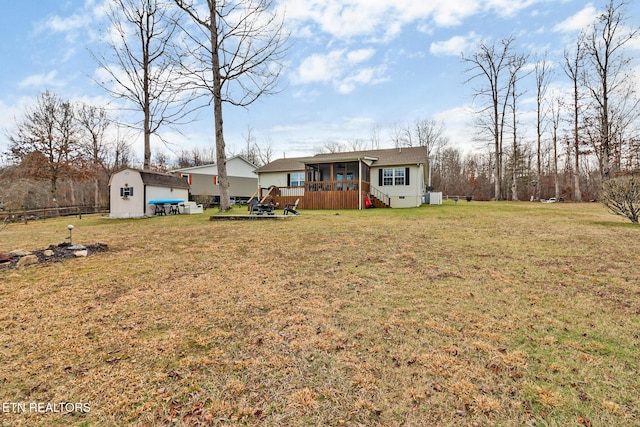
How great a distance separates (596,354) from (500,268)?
266 centimetres

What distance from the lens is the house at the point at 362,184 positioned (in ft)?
64.0

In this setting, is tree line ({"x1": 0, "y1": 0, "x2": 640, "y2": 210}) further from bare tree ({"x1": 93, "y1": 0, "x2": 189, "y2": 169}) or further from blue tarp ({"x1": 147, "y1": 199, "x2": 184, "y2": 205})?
blue tarp ({"x1": 147, "y1": 199, "x2": 184, "y2": 205})

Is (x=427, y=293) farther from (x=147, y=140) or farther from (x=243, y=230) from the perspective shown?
(x=147, y=140)

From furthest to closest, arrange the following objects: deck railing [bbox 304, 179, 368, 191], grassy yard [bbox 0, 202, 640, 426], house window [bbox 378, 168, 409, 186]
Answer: house window [bbox 378, 168, 409, 186] < deck railing [bbox 304, 179, 368, 191] < grassy yard [bbox 0, 202, 640, 426]

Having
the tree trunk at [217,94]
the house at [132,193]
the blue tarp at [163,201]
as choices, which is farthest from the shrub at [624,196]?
the house at [132,193]

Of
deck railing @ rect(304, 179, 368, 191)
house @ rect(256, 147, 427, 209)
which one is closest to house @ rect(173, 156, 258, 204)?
house @ rect(256, 147, 427, 209)

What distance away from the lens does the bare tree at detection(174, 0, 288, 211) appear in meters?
13.6

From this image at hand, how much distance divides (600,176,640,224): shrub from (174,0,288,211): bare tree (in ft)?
46.4

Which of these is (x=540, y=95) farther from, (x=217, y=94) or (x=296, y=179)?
(x=217, y=94)

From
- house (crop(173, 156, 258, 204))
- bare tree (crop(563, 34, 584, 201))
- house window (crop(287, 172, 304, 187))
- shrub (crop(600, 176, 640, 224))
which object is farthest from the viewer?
house (crop(173, 156, 258, 204))

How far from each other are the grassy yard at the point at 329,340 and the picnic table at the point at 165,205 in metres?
11.5

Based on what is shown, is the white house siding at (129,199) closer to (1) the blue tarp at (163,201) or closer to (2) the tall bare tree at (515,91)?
(1) the blue tarp at (163,201)

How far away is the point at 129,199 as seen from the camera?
16000mm

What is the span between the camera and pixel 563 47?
85.0ft
